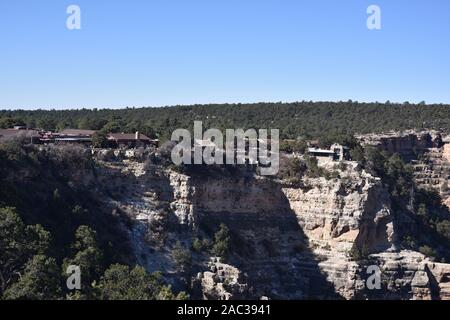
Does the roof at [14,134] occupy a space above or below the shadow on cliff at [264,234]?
above

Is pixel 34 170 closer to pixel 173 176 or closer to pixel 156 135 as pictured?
pixel 173 176

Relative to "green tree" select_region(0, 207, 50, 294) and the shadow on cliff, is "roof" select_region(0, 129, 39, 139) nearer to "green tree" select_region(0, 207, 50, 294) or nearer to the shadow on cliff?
the shadow on cliff

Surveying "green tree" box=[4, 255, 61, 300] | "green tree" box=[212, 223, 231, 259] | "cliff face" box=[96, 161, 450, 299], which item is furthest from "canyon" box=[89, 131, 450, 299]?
"green tree" box=[4, 255, 61, 300]

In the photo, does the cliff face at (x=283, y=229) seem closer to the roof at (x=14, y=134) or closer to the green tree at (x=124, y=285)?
the roof at (x=14, y=134)

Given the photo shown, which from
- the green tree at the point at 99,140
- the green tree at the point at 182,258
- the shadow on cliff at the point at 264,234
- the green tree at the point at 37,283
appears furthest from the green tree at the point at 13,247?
the shadow on cliff at the point at 264,234

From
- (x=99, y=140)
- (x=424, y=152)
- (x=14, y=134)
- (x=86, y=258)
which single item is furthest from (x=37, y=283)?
(x=424, y=152)
